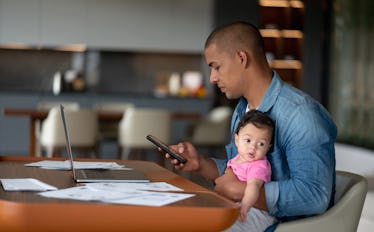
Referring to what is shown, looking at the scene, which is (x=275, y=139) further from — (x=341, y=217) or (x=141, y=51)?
(x=141, y=51)

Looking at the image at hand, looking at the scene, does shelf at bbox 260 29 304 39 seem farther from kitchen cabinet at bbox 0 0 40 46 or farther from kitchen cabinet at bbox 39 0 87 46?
kitchen cabinet at bbox 0 0 40 46

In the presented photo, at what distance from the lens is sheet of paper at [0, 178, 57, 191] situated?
6.83 feet

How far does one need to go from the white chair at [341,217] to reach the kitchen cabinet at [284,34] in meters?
9.64

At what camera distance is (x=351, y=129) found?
9234 millimetres

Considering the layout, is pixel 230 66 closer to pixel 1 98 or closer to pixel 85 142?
pixel 85 142

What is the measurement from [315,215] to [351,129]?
6.95 metres

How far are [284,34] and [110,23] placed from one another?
275 cm

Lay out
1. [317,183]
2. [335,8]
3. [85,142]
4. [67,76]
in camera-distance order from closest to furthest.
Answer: [317,183], [85,142], [335,8], [67,76]

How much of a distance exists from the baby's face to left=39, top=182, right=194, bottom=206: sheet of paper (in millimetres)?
292

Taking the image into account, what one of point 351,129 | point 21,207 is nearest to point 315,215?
point 21,207

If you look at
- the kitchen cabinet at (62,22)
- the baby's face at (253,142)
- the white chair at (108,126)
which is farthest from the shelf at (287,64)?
the baby's face at (253,142)

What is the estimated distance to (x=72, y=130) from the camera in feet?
26.6

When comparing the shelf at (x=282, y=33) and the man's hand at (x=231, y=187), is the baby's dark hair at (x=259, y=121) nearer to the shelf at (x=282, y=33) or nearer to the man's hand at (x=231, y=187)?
the man's hand at (x=231, y=187)

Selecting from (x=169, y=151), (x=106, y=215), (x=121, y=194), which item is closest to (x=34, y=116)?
(x=169, y=151)
